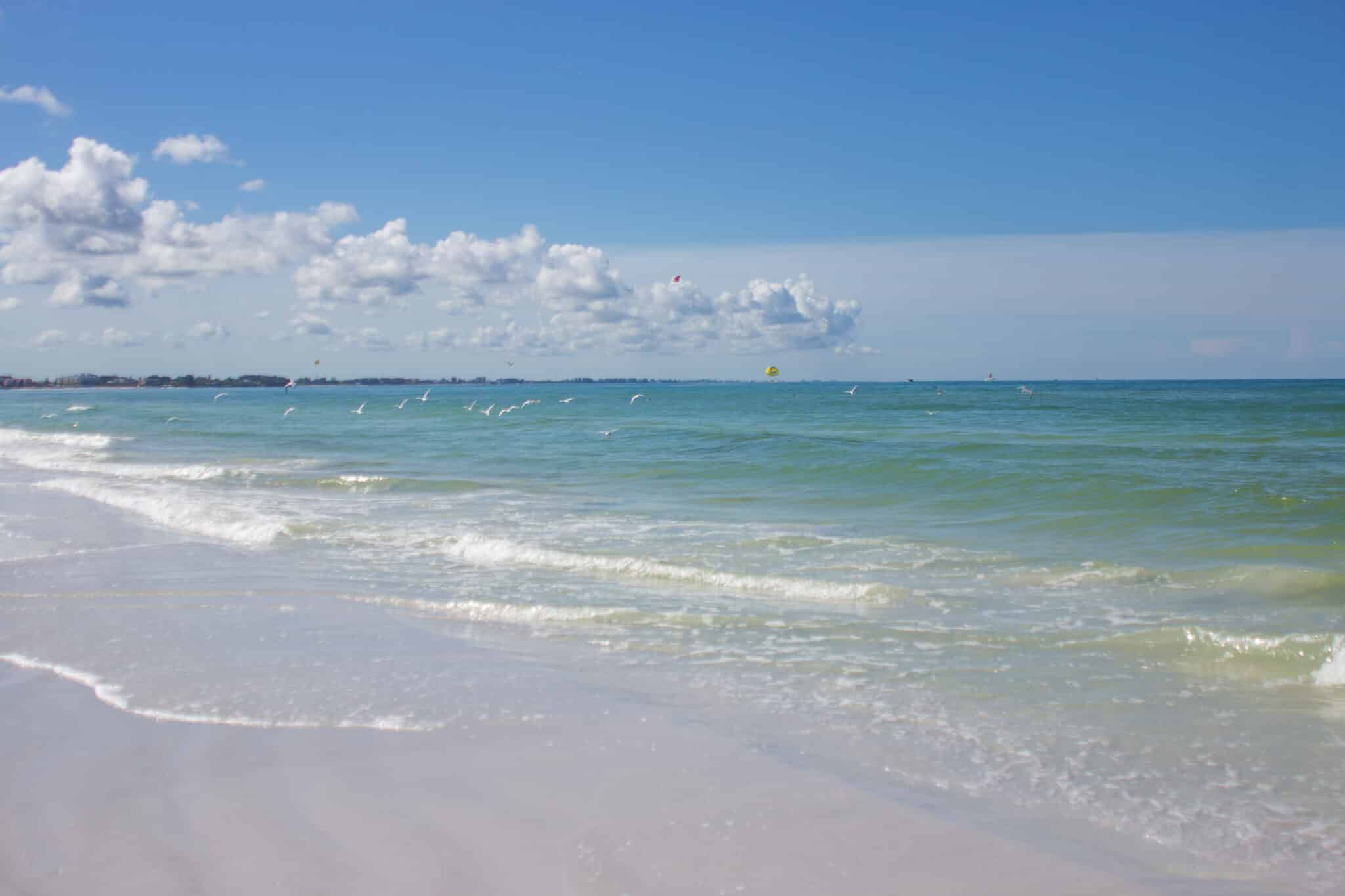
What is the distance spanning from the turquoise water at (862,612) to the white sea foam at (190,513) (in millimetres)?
112

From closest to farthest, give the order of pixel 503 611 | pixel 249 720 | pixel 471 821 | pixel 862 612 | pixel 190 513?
1. pixel 471 821
2. pixel 249 720
3. pixel 862 612
4. pixel 503 611
5. pixel 190 513

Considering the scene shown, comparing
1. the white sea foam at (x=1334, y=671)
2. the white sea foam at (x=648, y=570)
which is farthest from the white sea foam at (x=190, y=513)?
the white sea foam at (x=1334, y=671)

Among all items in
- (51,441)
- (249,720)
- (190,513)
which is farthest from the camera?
(51,441)

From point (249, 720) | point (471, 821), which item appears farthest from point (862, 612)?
point (249, 720)

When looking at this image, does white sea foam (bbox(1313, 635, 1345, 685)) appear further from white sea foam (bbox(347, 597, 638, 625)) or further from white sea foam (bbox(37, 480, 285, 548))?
white sea foam (bbox(37, 480, 285, 548))

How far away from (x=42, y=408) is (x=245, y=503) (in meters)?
79.8

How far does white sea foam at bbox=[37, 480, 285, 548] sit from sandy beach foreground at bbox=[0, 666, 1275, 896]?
868cm

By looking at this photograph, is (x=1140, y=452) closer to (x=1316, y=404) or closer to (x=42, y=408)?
(x=1316, y=404)

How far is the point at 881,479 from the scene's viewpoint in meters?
20.6

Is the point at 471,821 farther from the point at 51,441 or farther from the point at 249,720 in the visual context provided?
the point at 51,441

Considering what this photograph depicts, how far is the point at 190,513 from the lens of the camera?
640 inches

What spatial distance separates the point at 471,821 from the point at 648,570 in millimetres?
6610

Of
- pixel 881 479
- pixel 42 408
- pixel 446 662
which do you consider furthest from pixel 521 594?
pixel 42 408

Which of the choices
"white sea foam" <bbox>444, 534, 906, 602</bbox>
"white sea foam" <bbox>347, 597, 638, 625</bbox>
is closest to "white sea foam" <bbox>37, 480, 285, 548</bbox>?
"white sea foam" <bbox>444, 534, 906, 602</bbox>
